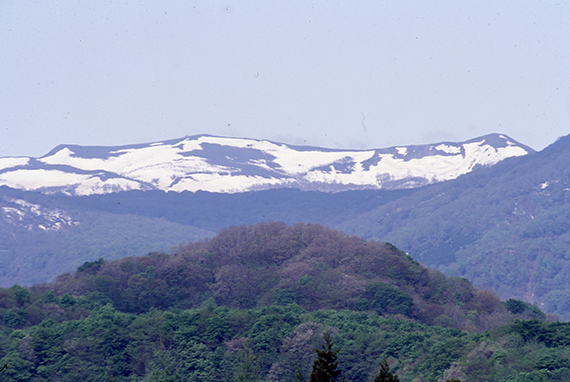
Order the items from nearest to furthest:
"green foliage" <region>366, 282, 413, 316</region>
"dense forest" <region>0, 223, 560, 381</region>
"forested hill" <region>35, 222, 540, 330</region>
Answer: "dense forest" <region>0, 223, 560, 381</region>, "green foliage" <region>366, 282, 413, 316</region>, "forested hill" <region>35, 222, 540, 330</region>

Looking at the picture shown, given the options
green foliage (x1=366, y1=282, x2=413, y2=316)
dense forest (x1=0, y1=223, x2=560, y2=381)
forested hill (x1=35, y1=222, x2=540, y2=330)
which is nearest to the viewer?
dense forest (x1=0, y1=223, x2=560, y2=381)

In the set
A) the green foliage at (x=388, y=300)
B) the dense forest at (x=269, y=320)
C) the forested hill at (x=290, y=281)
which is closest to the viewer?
the dense forest at (x=269, y=320)

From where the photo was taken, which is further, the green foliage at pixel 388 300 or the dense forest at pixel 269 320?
the green foliage at pixel 388 300

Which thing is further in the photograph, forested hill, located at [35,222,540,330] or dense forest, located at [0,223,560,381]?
forested hill, located at [35,222,540,330]

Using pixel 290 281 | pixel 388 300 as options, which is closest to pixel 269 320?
pixel 388 300

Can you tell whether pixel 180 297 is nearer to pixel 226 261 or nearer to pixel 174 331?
pixel 226 261

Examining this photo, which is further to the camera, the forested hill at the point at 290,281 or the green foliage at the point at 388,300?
the forested hill at the point at 290,281

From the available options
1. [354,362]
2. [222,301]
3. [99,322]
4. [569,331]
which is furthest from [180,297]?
[569,331]

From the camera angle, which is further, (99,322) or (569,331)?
(99,322)

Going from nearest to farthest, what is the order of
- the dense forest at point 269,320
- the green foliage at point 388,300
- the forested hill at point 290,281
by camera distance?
1. the dense forest at point 269,320
2. the green foliage at point 388,300
3. the forested hill at point 290,281
